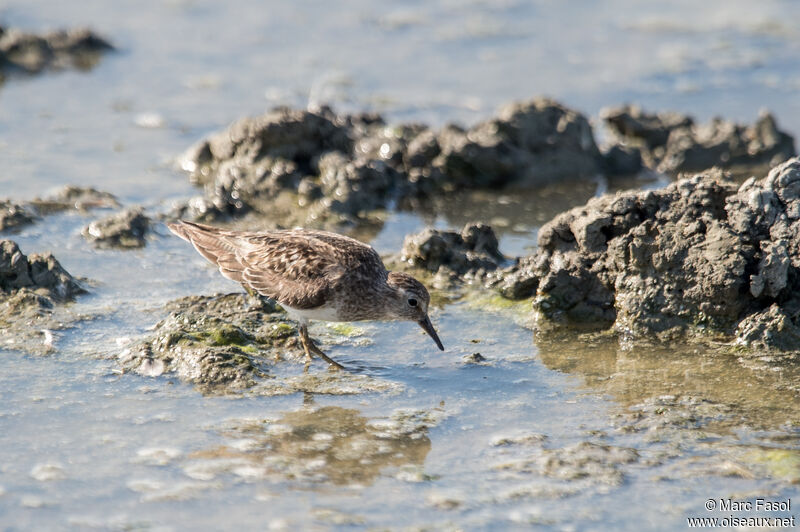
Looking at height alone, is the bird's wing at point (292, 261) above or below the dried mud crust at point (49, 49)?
below

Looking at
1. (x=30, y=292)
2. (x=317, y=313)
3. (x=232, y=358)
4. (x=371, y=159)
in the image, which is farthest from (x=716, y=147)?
(x=30, y=292)

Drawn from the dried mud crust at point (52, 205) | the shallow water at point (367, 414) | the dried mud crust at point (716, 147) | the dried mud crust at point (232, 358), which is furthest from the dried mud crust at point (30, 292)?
the dried mud crust at point (716, 147)

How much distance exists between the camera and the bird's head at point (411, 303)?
280 inches

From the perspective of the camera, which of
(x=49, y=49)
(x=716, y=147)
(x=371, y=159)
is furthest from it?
(x=49, y=49)

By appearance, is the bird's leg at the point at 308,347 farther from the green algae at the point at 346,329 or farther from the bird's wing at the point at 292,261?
the green algae at the point at 346,329

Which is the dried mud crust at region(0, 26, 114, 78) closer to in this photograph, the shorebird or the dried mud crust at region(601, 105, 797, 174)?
the shorebird

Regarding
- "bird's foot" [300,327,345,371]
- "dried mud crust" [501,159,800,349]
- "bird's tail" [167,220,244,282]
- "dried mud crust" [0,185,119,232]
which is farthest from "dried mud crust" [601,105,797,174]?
"dried mud crust" [0,185,119,232]

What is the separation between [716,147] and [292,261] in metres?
5.33

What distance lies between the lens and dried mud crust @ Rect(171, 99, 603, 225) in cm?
985

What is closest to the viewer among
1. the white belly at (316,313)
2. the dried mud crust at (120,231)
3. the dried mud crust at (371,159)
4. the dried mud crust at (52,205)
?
the white belly at (316,313)

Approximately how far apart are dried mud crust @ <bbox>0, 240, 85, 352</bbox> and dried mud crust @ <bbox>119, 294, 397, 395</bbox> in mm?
802

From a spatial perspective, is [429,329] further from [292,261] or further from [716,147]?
[716,147]

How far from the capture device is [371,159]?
1026cm

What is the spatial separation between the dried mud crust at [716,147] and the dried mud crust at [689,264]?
A: 3.25 meters
